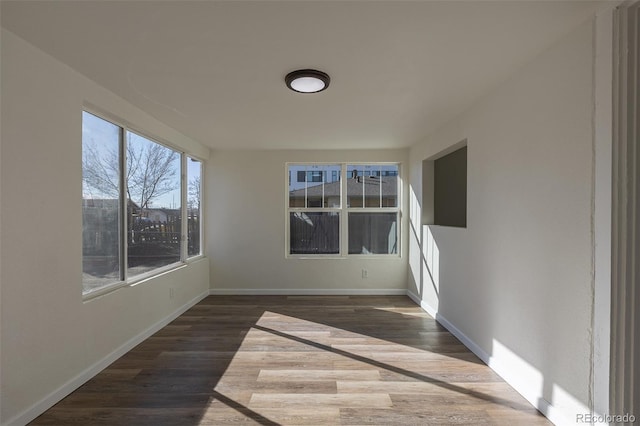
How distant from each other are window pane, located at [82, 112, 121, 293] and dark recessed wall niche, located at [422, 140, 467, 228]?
3656 millimetres

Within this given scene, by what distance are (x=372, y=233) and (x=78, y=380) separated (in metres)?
4.04

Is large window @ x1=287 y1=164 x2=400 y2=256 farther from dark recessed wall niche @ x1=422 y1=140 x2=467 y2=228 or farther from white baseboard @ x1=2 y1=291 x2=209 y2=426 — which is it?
white baseboard @ x1=2 y1=291 x2=209 y2=426

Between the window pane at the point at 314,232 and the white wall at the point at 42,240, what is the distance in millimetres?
2926

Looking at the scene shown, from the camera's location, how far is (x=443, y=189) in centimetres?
448

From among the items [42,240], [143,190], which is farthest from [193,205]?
[42,240]

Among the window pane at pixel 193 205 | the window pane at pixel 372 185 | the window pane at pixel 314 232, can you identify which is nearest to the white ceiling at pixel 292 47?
the window pane at pixel 193 205

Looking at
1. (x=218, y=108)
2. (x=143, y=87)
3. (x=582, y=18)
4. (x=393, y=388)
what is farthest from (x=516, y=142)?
(x=143, y=87)

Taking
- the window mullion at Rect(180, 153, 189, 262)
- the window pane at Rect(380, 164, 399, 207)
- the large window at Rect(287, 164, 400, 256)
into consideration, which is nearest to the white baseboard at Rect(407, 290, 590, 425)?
the large window at Rect(287, 164, 400, 256)

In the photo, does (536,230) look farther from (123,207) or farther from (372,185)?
(123,207)

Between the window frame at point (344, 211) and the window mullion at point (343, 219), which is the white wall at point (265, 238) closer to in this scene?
the window frame at point (344, 211)

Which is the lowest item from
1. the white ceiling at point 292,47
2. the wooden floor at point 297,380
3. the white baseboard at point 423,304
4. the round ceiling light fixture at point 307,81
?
the wooden floor at point 297,380

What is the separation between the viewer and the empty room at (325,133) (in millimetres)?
1620

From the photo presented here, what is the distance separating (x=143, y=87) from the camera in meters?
2.57

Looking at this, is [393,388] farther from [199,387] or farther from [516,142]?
[516,142]
